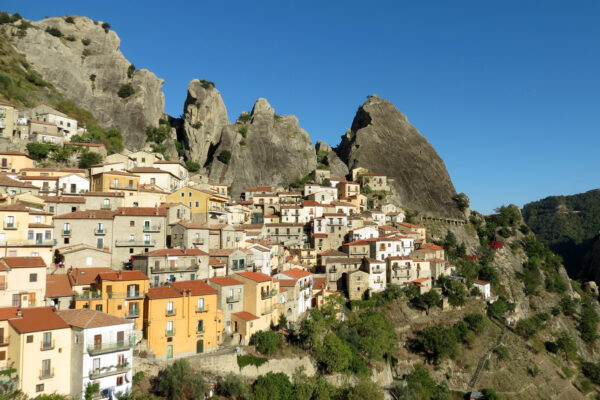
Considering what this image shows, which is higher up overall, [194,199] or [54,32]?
[54,32]

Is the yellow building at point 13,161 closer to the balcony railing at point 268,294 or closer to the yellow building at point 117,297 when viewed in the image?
the yellow building at point 117,297

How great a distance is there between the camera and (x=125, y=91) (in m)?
95.4

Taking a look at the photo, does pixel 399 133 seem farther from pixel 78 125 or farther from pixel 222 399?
pixel 222 399

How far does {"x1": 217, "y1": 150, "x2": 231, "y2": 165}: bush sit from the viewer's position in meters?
96.6

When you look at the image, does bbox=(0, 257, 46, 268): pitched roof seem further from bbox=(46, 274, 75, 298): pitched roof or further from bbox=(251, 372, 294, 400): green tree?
bbox=(251, 372, 294, 400): green tree

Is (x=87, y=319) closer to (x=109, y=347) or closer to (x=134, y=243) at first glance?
(x=109, y=347)

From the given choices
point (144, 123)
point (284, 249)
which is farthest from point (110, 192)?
point (144, 123)

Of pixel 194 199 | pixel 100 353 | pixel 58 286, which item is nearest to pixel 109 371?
pixel 100 353

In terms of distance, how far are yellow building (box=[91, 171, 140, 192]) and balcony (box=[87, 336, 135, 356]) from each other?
26.0 meters

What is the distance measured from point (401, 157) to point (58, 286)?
92.7 meters

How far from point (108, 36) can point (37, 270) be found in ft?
317

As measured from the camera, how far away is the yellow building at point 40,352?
82.8 feet

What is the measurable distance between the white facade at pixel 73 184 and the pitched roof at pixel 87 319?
24.7 meters

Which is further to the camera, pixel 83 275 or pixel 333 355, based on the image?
pixel 333 355
